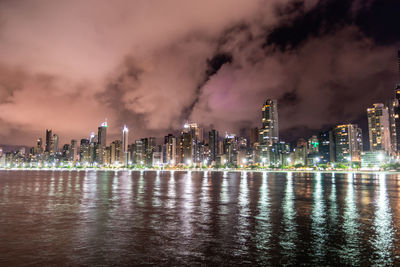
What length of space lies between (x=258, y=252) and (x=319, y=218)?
42.5 feet

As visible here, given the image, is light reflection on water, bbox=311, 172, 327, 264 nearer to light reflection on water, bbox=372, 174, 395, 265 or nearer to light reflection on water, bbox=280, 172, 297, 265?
light reflection on water, bbox=280, 172, 297, 265

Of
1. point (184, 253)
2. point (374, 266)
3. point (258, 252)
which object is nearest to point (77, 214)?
Answer: point (184, 253)

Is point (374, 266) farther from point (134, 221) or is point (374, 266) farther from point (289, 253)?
point (134, 221)

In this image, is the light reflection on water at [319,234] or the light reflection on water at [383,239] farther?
the light reflection on water at [319,234]

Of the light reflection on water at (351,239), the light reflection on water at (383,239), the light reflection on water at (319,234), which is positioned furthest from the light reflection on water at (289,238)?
the light reflection on water at (383,239)

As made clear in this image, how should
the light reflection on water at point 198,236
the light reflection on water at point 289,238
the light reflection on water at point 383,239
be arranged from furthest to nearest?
the light reflection on water at point 289,238 → the light reflection on water at point 198,236 → the light reflection on water at point 383,239

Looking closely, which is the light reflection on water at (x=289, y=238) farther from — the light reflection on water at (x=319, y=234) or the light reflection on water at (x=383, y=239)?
the light reflection on water at (x=383, y=239)

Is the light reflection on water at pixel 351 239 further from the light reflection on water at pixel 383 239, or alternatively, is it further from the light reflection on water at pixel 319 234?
the light reflection on water at pixel 319 234

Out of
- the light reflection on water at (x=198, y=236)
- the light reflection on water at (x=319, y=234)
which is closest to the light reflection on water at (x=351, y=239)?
the light reflection on water at (x=198, y=236)

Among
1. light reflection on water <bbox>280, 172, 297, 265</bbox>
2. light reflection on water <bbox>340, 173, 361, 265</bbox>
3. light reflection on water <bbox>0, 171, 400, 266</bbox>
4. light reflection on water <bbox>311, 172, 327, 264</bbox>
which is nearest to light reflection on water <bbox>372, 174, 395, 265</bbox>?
light reflection on water <bbox>0, 171, 400, 266</bbox>

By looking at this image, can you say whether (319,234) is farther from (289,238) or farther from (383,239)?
(383,239)

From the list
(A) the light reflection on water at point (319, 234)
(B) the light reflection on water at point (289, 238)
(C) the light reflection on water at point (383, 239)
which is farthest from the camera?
(A) the light reflection on water at point (319, 234)

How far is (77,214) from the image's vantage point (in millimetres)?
28141

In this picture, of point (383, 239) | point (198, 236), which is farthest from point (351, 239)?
point (198, 236)
